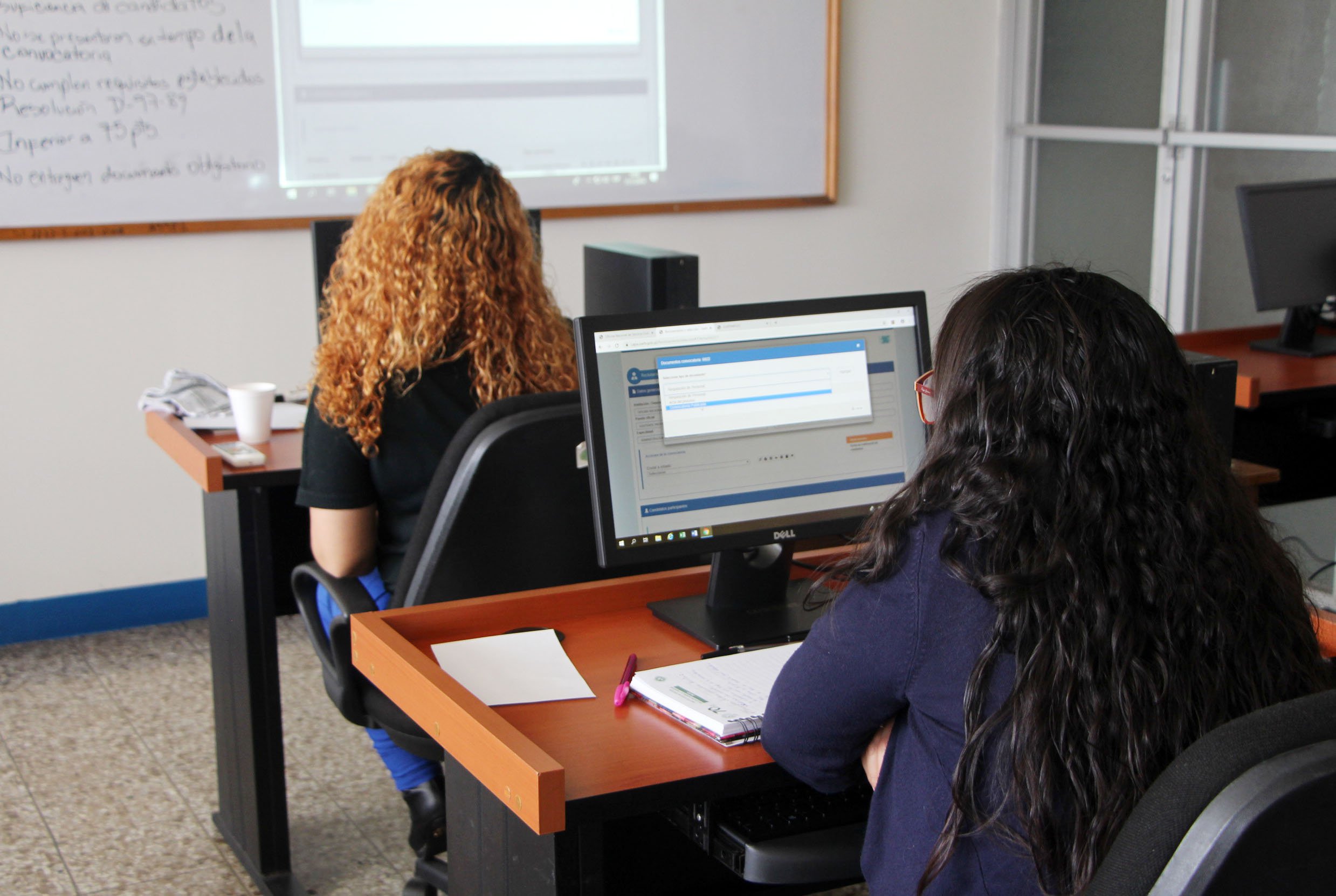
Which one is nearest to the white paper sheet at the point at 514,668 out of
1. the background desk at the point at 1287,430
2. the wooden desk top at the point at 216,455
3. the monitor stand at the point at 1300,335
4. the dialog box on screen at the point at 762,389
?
the dialog box on screen at the point at 762,389

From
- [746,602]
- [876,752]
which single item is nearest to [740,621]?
[746,602]

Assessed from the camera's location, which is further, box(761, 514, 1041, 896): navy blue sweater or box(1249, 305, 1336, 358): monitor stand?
box(1249, 305, 1336, 358): monitor stand

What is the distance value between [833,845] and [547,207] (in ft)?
9.29

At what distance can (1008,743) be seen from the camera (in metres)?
1.01

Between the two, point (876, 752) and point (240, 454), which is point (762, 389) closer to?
point (876, 752)

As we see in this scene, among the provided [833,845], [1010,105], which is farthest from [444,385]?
[1010,105]

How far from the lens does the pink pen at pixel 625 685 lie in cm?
138

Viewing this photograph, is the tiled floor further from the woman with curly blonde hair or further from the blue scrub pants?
the woman with curly blonde hair

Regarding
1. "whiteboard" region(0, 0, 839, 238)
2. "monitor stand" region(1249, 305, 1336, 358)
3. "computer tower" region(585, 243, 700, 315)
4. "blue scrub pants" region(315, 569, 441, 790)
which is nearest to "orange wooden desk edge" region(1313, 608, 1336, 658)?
"computer tower" region(585, 243, 700, 315)

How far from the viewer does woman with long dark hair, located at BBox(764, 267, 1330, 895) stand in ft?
3.29

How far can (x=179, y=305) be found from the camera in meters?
3.51

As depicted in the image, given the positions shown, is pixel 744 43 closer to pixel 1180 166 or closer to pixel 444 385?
pixel 1180 166

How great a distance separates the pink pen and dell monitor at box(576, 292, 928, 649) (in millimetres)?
123

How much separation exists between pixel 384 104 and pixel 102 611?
5.08 feet
